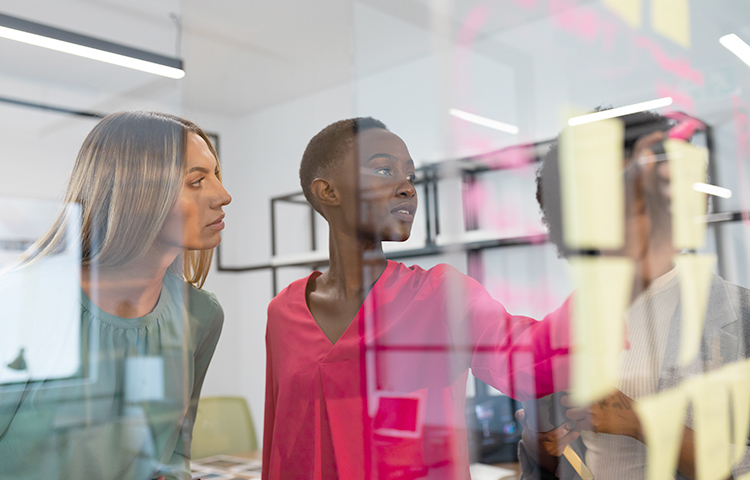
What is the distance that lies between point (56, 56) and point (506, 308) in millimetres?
801

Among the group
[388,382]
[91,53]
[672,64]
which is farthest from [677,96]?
[91,53]

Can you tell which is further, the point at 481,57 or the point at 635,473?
the point at 481,57

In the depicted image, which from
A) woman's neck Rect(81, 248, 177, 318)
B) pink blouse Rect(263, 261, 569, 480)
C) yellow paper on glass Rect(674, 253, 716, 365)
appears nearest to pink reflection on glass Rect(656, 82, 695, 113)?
yellow paper on glass Rect(674, 253, 716, 365)

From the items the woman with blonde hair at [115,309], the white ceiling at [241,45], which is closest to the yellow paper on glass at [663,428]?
the white ceiling at [241,45]

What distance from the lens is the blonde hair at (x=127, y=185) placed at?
24.0 inches

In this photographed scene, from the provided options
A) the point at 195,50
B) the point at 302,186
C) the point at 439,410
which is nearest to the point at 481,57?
the point at 302,186

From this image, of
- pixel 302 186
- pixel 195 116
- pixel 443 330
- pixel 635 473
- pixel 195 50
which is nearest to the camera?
pixel 635 473

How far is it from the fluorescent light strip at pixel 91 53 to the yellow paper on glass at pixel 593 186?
2.38 feet

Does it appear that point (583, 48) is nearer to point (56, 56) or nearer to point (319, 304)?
point (319, 304)

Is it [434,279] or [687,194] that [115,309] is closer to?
[434,279]

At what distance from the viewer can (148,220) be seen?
61 centimetres

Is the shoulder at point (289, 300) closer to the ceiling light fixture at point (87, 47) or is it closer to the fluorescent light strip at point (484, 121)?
the fluorescent light strip at point (484, 121)

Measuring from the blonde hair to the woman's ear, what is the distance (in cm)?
14

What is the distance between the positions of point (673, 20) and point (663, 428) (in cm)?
34
